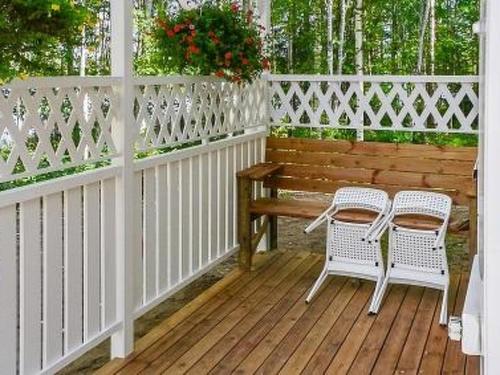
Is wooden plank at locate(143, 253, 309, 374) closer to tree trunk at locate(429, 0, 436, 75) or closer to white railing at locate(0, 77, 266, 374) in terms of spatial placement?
white railing at locate(0, 77, 266, 374)

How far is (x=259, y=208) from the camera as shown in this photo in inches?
190

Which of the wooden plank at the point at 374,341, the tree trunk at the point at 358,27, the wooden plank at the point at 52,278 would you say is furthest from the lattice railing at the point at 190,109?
the tree trunk at the point at 358,27

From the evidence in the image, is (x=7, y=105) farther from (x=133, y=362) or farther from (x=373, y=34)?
(x=373, y=34)

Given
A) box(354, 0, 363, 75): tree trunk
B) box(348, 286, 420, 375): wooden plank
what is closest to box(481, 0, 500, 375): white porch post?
box(348, 286, 420, 375): wooden plank

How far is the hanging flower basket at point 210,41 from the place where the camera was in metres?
3.91

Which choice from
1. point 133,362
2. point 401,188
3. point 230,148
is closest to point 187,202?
point 230,148

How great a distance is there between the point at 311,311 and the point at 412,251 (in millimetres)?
693

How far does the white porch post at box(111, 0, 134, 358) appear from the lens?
3.15 m

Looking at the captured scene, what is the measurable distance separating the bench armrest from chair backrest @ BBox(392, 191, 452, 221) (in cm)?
103

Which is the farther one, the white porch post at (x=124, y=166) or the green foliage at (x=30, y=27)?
the white porch post at (x=124, y=166)

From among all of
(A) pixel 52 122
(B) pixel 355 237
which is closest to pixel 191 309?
(B) pixel 355 237

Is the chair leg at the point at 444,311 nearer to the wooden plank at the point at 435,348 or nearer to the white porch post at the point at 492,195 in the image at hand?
the wooden plank at the point at 435,348

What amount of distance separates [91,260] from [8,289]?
567 mm

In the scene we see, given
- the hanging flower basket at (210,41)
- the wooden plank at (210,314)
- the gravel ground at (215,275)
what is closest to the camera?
the wooden plank at (210,314)
